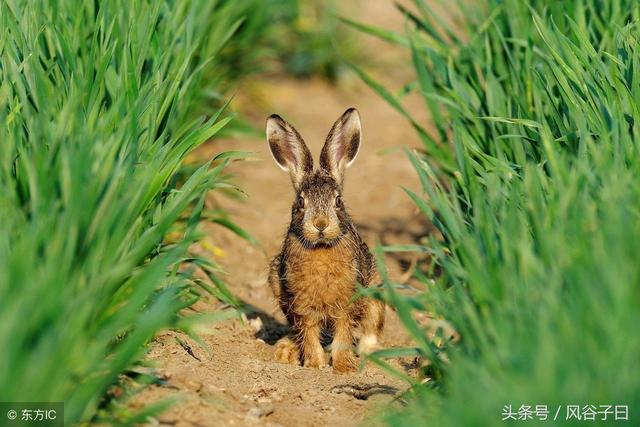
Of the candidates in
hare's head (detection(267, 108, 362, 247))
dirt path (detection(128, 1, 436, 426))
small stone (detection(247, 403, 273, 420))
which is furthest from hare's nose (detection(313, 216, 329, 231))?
small stone (detection(247, 403, 273, 420))

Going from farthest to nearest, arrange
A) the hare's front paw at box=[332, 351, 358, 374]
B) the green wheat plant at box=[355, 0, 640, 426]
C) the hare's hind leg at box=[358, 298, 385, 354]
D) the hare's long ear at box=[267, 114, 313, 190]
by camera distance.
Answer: the hare's long ear at box=[267, 114, 313, 190] → the hare's hind leg at box=[358, 298, 385, 354] → the hare's front paw at box=[332, 351, 358, 374] → the green wheat plant at box=[355, 0, 640, 426]

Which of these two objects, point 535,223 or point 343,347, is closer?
point 535,223

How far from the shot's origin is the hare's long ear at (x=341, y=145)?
227 inches

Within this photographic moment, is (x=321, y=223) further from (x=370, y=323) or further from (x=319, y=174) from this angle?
(x=370, y=323)

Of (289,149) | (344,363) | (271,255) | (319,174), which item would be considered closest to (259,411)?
(344,363)

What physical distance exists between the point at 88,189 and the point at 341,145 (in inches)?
82.9

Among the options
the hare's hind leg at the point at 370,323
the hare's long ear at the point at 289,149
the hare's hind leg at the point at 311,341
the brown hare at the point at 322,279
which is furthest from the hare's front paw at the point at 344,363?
the hare's long ear at the point at 289,149

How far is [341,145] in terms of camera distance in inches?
230

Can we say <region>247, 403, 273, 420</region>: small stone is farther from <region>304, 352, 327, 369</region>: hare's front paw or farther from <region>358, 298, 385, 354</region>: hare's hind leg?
<region>358, 298, 385, 354</region>: hare's hind leg

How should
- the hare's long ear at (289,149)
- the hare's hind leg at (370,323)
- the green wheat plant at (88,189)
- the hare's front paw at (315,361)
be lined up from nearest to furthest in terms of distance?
1. the green wheat plant at (88,189)
2. the hare's front paw at (315,361)
3. the hare's hind leg at (370,323)
4. the hare's long ear at (289,149)

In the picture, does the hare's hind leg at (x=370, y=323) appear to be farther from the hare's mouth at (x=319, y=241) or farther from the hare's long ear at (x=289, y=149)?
the hare's long ear at (x=289, y=149)

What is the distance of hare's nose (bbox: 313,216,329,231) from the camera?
17.7ft

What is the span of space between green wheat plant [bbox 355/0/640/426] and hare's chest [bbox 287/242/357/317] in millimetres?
453

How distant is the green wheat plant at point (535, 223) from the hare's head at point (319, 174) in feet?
1.76
